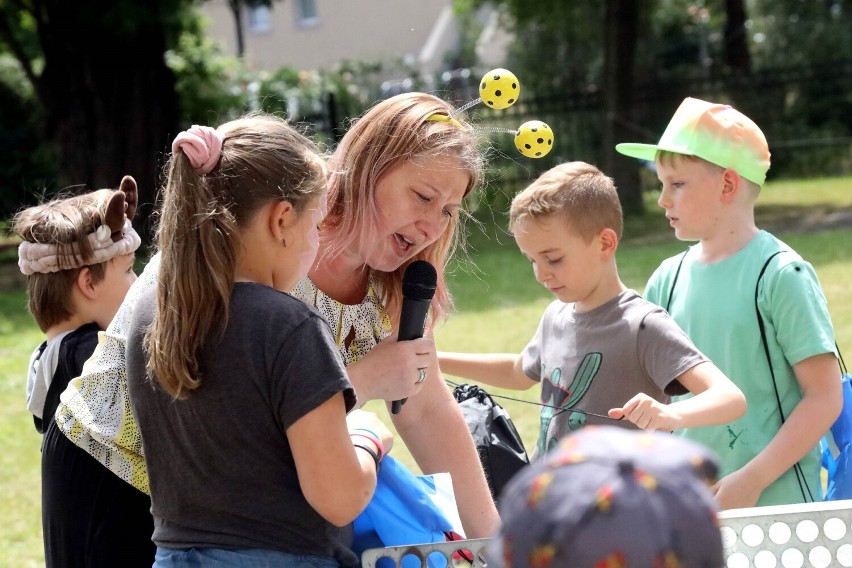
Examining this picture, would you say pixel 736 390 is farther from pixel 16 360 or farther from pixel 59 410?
pixel 16 360

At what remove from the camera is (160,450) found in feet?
6.66

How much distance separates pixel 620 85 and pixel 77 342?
48.7 ft

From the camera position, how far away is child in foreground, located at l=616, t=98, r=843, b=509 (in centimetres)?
280

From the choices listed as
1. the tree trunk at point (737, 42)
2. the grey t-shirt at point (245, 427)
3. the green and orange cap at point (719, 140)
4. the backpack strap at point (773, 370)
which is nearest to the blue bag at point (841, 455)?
the backpack strap at point (773, 370)

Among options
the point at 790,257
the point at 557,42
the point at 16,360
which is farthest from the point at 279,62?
the point at 790,257

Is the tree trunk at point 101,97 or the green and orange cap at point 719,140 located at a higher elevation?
the green and orange cap at point 719,140

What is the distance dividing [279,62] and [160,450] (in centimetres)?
3734

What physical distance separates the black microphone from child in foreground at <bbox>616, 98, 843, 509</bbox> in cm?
89

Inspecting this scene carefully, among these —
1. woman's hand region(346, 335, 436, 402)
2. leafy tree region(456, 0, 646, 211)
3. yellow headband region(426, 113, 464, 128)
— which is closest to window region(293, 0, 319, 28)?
leafy tree region(456, 0, 646, 211)

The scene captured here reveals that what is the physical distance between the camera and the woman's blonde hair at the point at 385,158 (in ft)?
8.64

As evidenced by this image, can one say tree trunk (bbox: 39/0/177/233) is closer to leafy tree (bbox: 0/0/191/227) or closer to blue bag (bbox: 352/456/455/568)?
leafy tree (bbox: 0/0/191/227)

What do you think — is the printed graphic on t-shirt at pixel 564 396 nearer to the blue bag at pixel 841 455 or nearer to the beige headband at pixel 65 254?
the blue bag at pixel 841 455

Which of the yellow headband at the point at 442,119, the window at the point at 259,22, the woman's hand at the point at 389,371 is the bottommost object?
the window at the point at 259,22

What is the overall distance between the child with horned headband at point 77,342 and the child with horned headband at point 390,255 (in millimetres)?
227
